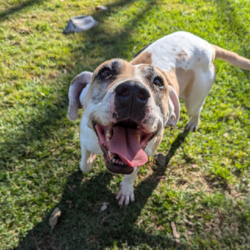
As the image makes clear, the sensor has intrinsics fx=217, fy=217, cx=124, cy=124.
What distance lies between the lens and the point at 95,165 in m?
3.33

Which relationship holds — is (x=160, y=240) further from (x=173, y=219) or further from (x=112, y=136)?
(x=112, y=136)

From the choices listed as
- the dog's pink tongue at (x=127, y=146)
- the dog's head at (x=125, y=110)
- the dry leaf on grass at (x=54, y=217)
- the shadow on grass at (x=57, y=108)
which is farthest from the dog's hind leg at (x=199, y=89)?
the dry leaf on grass at (x=54, y=217)

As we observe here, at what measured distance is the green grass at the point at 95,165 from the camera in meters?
2.84

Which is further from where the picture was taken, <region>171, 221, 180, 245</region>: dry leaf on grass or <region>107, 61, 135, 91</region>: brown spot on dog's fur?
<region>171, 221, 180, 245</region>: dry leaf on grass

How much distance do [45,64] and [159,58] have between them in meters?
2.62

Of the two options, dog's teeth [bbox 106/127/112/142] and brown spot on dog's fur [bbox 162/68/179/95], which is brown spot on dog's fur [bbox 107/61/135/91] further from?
brown spot on dog's fur [bbox 162/68/179/95]

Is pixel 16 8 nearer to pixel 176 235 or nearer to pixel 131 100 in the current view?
pixel 131 100

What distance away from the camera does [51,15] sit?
5.49 metres

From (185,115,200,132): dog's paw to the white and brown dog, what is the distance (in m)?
0.56

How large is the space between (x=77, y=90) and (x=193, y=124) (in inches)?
91.4

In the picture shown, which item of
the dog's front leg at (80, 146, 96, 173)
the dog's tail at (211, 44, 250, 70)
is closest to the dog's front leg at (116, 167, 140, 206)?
the dog's front leg at (80, 146, 96, 173)

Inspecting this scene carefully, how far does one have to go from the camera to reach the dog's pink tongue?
71.5 inches

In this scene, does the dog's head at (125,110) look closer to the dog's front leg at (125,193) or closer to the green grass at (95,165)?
the dog's front leg at (125,193)

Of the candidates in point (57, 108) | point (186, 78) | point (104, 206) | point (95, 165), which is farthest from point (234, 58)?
point (57, 108)
